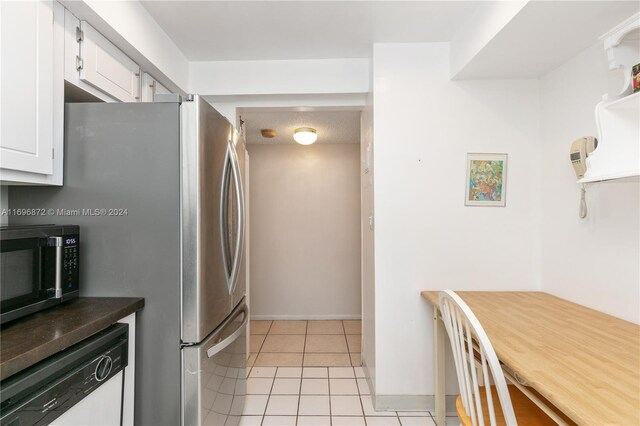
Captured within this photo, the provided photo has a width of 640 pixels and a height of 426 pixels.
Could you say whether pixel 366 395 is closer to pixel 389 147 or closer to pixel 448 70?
pixel 389 147

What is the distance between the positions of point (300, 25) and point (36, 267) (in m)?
1.75

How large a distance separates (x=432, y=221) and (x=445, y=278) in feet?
1.24

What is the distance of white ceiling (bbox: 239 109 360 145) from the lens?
289cm

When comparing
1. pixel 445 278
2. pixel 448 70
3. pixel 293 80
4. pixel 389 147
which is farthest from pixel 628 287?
pixel 293 80

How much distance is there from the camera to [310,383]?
2396mm

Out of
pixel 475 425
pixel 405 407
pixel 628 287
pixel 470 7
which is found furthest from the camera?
pixel 405 407

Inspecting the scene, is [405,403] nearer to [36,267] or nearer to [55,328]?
[55,328]

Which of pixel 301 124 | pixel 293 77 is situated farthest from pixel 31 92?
pixel 301 124

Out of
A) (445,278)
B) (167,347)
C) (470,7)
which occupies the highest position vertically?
(470,7)

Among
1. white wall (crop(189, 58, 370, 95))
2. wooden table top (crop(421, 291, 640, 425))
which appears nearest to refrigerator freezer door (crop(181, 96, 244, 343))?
white wall (crop(189, 58, 370, 95))

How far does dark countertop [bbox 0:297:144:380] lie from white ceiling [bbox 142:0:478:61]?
1.54 meters

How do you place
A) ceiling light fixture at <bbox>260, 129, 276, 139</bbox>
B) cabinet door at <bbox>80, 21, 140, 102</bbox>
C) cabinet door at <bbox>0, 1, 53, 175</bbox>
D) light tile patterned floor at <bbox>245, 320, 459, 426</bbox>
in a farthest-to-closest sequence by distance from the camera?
ceiling light fixture at <bbox>260, 129, 276, 139</bbox>
light tile patterned floor at <bbox>245, 320, 459, 426</bbox>
cabinet door at <bbox>80, 21, 140, 102</bbox>
cabinet door at <bbox>0, 1, 53, 175</bbox>

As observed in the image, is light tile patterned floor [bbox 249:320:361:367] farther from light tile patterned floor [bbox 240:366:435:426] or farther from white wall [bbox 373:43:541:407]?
white wall [bbox 373:43:541:407]

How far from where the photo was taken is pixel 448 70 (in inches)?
81.4
